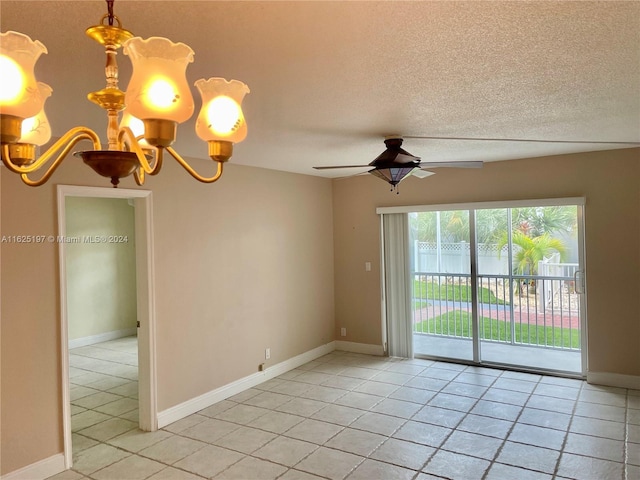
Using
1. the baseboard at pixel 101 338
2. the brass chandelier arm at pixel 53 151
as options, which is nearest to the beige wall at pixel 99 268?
the baseboard at pixel 101 338

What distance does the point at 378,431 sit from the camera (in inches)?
153

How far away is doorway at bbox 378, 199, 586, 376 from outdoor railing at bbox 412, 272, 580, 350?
11mm

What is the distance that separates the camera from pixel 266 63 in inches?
82.0

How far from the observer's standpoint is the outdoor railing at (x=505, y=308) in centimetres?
552

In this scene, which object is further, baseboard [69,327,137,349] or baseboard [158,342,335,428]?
baseboard [69,327,137,349]

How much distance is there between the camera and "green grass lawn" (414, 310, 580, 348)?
5.63 meters

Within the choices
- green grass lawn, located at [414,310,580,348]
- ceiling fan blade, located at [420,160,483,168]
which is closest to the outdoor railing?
green grass lawn, located at [414,310,580,348]

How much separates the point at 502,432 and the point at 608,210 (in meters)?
2.61

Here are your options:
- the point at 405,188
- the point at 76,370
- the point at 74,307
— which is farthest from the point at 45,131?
the point at 74,307

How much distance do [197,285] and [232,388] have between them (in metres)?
1.22

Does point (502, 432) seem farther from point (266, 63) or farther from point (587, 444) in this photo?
point (266, 63)

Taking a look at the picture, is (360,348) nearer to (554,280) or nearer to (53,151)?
(554,280)

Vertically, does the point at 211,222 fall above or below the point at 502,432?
above

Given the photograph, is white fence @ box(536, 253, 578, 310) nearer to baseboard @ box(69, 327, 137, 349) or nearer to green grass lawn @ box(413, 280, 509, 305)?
green grass lawn @ box(413, 280, 509, 305)
